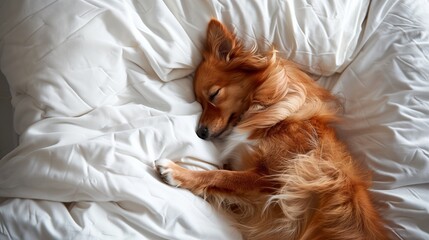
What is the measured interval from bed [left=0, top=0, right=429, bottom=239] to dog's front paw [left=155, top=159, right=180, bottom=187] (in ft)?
0.12

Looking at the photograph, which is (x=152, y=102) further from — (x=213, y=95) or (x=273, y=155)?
(x=273, y=155)

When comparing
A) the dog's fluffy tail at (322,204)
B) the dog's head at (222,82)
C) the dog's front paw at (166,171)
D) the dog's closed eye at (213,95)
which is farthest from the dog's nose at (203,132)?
the dog's fluffy tail at (322,204)

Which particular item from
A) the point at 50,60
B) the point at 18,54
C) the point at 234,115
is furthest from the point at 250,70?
the point at 18,54

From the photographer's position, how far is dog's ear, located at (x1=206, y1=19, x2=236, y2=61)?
6.15 feet

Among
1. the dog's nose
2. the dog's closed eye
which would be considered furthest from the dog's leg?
the dog's closed eye

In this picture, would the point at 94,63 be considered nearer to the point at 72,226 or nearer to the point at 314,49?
the point at 72,226

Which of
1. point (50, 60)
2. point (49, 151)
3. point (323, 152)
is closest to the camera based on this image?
point (49, 151)

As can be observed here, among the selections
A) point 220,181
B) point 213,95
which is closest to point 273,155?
point 220,181

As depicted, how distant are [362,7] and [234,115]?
0.87 meters

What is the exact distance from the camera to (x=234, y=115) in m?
2.05

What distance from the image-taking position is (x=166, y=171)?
5.28 feet

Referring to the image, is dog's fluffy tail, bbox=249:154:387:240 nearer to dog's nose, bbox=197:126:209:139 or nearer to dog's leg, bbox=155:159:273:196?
dog's leg, bbox=155:159:273:196

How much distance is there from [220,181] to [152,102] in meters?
0.46

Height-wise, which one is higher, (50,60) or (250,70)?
(50,60)
